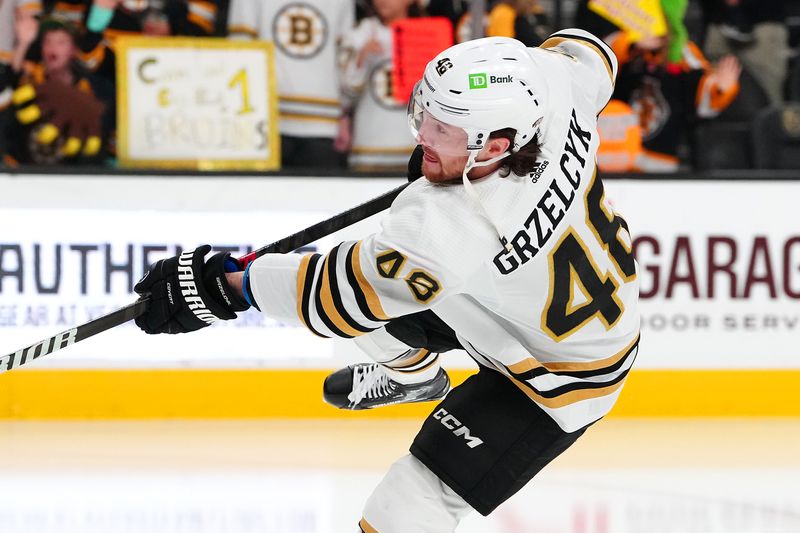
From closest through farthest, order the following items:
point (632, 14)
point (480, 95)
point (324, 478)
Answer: point (480, 95) → point (324, 478) → point (632, 14)

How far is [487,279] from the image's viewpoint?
260 cm

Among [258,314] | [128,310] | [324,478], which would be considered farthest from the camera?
[258,314]

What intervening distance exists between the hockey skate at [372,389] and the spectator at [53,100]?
2.22m

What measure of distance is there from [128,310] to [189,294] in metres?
0.21

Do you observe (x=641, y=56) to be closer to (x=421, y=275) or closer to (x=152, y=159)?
(x=152, y=159)

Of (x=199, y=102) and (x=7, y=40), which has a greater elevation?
(x=7, y=40)

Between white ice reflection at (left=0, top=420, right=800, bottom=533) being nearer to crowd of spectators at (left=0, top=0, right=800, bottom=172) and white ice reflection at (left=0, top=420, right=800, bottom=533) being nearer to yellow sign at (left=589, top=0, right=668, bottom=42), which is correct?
crowd of spectators at (left=0, top=0, right=800, bottom=172)

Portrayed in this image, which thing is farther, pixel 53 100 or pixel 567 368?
pixel 53 100

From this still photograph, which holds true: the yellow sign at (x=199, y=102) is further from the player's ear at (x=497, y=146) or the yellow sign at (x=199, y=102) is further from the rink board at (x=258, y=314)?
the player's ear at (x=497, y=146)

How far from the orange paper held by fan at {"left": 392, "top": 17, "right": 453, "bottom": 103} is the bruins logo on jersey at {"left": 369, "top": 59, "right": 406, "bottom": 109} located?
0.8 inches

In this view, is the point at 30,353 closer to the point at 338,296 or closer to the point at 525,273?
the point at 338,296

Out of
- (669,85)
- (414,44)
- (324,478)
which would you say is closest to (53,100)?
(414,44)

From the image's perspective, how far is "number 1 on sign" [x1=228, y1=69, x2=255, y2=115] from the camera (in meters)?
5.40

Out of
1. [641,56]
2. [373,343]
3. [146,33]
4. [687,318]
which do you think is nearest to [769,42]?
[641,56]
